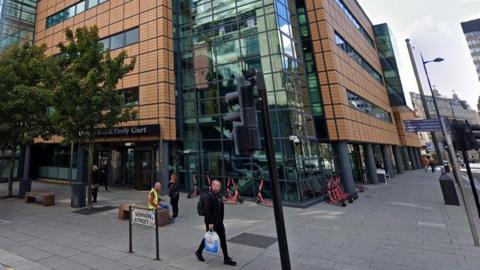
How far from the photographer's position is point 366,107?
21.5m

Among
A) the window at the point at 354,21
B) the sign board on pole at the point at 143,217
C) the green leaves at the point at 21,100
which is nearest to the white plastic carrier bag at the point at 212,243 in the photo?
the sign board on pole at the point at 143,217

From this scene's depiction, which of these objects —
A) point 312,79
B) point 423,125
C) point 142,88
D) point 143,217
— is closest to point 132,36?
point 142,88

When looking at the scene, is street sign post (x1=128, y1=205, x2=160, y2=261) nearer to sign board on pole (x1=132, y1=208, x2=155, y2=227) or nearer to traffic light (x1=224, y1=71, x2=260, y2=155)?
sign board on pole (x1=132, y1=208, x2=155, y2=227)

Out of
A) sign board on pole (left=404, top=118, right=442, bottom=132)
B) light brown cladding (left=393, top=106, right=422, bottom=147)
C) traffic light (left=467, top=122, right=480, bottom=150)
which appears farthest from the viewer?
light brown cladding (left=393, top=106, right=422, bottom=147)

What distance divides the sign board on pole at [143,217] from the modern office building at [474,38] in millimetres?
135380

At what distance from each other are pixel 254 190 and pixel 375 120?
653 inches

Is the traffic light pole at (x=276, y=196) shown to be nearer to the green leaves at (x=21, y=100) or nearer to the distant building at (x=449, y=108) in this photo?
the green leaves at (x=21, y=100)

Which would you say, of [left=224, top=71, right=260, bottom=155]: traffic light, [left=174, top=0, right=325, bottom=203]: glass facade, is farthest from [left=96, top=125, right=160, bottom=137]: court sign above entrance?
[left=224, top=71, right=260, bottom=155]: traffic light

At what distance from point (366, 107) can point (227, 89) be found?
1399cm

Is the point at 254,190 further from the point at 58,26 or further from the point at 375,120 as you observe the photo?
the point at 58,26

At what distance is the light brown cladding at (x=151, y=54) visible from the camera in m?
15.8

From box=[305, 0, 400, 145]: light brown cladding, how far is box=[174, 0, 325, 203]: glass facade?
148 cm

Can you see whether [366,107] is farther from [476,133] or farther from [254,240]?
[254,240]

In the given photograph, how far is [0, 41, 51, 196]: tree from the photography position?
1249 cm
